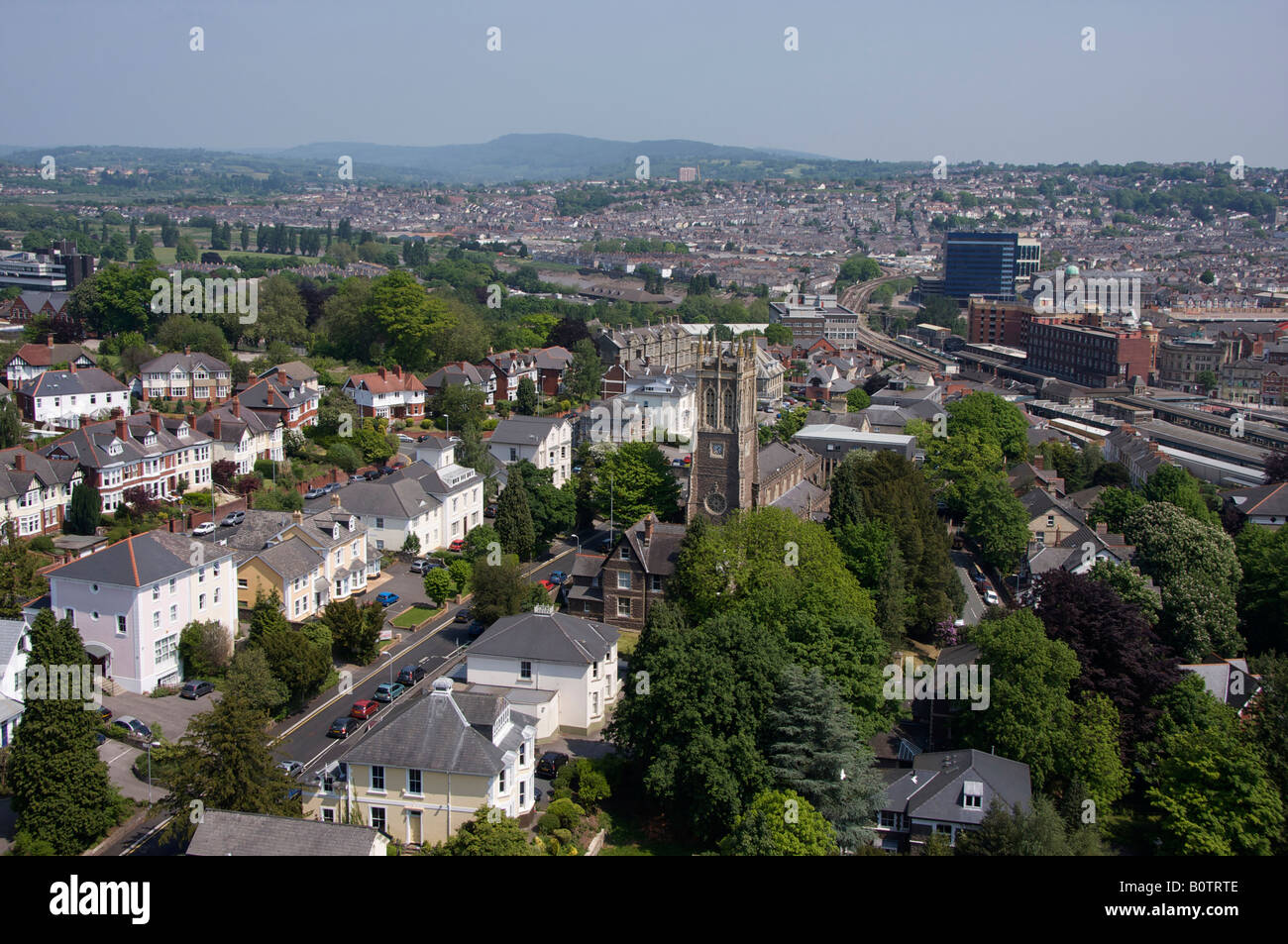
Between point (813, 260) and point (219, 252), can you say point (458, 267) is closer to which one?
point (219, 252)

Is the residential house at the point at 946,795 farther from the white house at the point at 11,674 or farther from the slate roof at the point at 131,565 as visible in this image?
the white house at the point at 11,674

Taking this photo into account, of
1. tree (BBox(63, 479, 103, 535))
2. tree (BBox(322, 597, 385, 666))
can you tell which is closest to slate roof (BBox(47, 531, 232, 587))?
→ tree (BBox(322, 597, 385, 666))

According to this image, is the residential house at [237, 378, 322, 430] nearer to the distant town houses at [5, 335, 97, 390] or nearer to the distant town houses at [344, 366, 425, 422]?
the distant town houses at [344, 366, 425, 422]

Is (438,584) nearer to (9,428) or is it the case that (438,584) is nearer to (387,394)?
(9,428)

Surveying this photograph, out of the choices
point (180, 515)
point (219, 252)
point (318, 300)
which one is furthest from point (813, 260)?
point (180, 515)

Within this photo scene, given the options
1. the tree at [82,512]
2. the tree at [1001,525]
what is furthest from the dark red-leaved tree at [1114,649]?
the tree at [82,512]

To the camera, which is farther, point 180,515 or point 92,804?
point 180,515
